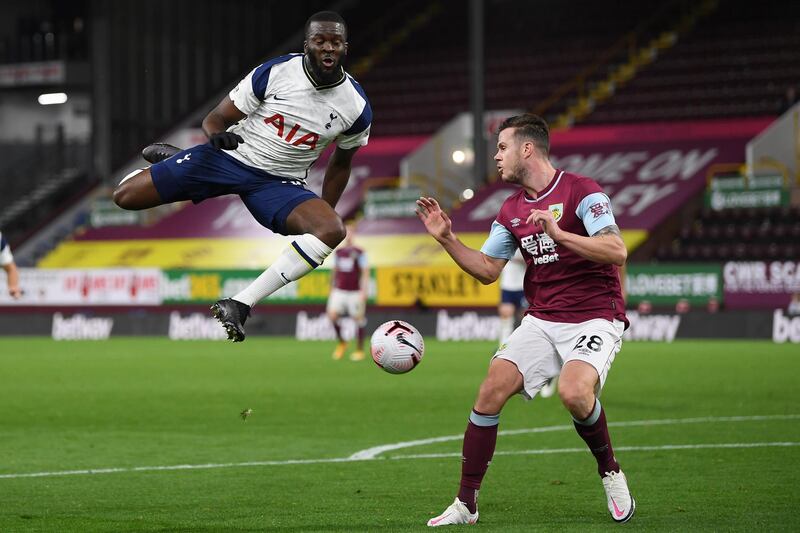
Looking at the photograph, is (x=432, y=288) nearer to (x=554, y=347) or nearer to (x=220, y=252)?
(x=220, y=252)

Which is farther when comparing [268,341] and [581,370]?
[268,341]

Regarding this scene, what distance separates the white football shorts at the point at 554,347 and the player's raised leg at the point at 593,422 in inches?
4.2

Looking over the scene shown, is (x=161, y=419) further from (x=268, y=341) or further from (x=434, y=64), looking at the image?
(x=434, y=64)

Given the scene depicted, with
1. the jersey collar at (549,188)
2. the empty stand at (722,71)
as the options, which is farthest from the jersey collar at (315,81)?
the empty stand at (722,71)

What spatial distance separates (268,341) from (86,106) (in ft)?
59.6

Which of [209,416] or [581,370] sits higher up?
[581,370]

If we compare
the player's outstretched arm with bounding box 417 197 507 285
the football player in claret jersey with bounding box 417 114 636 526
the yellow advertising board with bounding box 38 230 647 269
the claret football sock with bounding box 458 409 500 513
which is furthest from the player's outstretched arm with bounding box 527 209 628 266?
the yellow advertising board with bounding box 38 230 647 269

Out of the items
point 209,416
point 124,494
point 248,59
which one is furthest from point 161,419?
point 248,59

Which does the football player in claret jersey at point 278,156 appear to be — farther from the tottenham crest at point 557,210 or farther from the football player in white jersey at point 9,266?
the football player in white jersey at point 9,266

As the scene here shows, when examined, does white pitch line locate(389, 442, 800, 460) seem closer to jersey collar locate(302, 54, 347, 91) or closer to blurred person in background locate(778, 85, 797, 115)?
jersey collar locate(302, 54, 347, 91)

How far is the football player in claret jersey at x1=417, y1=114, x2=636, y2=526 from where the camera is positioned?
24.5ft

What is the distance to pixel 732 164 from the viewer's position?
33344 millimetres

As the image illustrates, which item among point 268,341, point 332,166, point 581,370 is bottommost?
point 268,341

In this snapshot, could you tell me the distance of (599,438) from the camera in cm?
763
